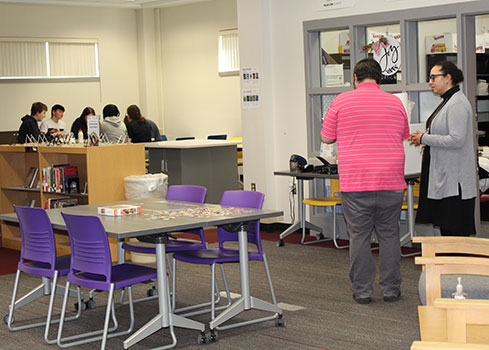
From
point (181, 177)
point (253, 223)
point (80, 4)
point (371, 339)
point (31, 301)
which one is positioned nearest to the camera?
point (371, 339)

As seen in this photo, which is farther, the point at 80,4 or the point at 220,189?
the point at 80,4

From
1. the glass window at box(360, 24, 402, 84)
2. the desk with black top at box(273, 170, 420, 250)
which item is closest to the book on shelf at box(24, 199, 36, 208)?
the desk with black top at box(273, 170, 420, 250)

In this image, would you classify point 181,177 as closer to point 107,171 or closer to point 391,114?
point 107,171

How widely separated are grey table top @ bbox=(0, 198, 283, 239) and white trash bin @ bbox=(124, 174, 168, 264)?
5.11 feet

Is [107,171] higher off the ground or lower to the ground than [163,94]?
lower

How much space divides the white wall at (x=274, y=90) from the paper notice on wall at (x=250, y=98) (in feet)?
0.21

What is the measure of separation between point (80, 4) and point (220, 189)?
538 centimetres

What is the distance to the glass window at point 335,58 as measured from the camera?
8234mm

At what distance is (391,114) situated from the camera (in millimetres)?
5414

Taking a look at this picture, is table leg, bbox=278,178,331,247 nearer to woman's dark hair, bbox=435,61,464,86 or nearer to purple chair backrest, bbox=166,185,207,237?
purple chair backrest, bbox=166,185,207,237

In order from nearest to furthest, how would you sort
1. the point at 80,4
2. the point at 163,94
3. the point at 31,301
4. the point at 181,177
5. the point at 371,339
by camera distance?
1. the point at 371,339
2. the point at 31,301
3. the point at 181,177
4. the point at 80,4
5. the point at 163,94

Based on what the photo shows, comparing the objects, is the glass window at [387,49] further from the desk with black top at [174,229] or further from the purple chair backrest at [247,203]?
the desk with black top at [174,229]

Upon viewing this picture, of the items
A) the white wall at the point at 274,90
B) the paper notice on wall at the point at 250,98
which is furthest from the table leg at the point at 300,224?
the paper notice on wall at the point at 250,98

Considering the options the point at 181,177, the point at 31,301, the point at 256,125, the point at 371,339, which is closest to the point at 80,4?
the point at 181,177
